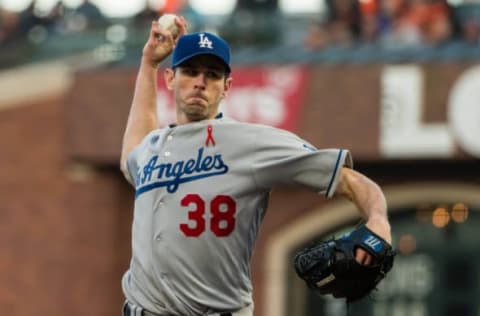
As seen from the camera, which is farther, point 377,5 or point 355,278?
point 377,5

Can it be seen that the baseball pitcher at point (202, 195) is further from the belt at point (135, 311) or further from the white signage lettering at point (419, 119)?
the white signage lettering at point (419, 119)

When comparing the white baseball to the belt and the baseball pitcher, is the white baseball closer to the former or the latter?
the baseball pitcher

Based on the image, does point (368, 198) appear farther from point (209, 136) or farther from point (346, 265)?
point (209, 136)

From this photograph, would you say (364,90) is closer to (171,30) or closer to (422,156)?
(422,156)

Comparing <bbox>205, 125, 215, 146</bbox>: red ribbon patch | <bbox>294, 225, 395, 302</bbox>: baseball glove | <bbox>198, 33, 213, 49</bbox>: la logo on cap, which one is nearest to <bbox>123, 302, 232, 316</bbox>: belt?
<bbox>294, 225, 395, 302</bbox>: baseball glove

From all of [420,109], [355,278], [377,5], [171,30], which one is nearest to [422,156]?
[420,109]

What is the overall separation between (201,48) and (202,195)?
54 cm

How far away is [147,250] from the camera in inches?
197

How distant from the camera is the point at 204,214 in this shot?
488 centimetres

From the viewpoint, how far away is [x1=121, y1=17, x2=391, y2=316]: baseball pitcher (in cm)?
484

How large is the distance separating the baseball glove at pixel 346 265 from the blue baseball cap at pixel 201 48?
2.73 ft

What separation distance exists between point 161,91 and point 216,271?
8812 mm

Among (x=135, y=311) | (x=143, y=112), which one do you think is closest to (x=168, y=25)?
(x=143, y=112)

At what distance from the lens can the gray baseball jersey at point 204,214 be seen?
15.9ft
